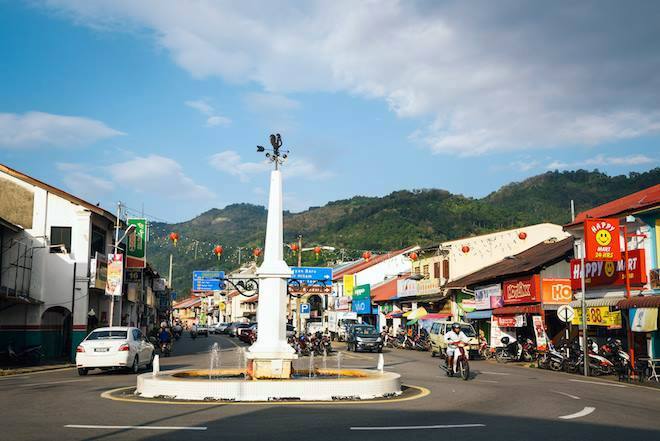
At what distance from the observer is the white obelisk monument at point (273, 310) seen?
17672 mm

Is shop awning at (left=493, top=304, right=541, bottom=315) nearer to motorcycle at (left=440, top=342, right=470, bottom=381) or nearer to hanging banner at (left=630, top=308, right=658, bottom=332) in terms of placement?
hanging banner at (left=630, top=308, right=658, bottom=332)

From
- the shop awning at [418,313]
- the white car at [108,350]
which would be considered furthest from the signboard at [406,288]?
the white car at [108,350]

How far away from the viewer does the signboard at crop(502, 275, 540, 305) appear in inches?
1394

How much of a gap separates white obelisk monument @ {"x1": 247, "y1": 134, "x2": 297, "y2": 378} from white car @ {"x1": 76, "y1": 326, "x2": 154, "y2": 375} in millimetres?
6954

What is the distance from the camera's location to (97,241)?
125 feet

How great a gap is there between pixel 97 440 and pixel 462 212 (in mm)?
91333

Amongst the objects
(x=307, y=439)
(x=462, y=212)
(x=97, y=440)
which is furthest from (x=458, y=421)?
(x=462, y=212)

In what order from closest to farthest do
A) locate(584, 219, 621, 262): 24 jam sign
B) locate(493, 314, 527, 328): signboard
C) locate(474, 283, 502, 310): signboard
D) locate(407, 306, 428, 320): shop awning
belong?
locate(584, 219, 621, 262): 24 jam sign
locate(493, 314, 527, 328): signboard
locate(474, 283, 502, 310): signboard
locate(407, 306, 428, 320): shop awning

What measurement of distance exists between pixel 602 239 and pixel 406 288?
3252 centimetres

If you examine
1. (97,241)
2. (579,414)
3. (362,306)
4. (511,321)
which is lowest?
(579,414)

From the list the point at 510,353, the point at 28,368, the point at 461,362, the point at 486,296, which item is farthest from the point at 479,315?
the point at 28,368

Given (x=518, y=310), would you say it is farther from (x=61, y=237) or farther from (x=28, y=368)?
(x=61, y=237)

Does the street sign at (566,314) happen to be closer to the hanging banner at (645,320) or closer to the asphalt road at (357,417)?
the hanging banner at (645,320)

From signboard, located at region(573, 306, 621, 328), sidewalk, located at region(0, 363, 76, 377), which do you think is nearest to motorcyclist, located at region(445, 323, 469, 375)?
signboard, located at region(573, 306, 621, 328)
